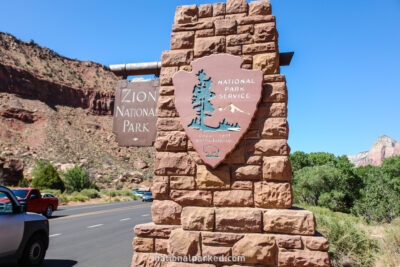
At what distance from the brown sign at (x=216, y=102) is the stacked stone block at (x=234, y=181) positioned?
14cm

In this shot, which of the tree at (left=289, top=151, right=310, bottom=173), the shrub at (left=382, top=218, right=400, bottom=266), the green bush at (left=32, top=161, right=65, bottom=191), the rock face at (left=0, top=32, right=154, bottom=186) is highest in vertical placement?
the rock face at (left=0, top=32, right=154, bottom=186)

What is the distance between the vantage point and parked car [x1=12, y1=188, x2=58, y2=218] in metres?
13.5

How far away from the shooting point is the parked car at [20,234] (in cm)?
553

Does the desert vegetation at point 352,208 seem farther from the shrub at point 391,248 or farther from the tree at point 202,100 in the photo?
the tree at point 202,100

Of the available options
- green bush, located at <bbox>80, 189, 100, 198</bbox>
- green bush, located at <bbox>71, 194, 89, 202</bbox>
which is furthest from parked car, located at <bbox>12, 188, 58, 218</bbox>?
green bush, located at <bbox>80, 189, 100, 198</bbox>

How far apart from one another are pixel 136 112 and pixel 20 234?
12.1 ft

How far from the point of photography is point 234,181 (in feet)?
12.2

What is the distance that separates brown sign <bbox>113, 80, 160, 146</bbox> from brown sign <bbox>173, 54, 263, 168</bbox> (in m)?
0.72

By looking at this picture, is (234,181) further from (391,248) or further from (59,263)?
(59,263)

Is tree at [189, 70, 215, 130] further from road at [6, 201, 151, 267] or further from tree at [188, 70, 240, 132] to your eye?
road at [6, 201, 151, 267]

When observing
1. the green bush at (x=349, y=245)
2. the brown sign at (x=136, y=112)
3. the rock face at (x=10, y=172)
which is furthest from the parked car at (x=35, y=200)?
the rock face at (x=10, y=172)

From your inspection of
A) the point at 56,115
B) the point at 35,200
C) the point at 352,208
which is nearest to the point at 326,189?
the point at 352,208

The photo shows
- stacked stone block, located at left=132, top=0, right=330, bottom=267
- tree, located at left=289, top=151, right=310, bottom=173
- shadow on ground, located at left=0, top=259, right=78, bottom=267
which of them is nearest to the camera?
stacked stone block, located at left=132, top=0, right=330, bottom=267

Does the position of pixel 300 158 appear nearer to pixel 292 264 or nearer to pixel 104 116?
pixel 292 264
